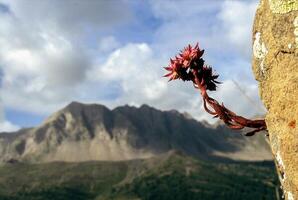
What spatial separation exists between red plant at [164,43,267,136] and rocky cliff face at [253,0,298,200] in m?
0.39

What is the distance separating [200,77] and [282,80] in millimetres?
1052

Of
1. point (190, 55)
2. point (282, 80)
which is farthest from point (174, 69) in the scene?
point (282, 80)

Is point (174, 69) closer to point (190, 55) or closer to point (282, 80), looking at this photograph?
point (190, 55)

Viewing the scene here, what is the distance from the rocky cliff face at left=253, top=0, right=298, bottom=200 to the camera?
20.1ft

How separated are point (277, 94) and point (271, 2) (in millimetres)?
1242

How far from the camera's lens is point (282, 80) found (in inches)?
248

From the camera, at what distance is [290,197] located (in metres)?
6.36

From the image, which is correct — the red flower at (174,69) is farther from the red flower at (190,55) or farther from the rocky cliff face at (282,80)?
the rocky cliff face at (282,80)

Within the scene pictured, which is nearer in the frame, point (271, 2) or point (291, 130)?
point (291, 130)

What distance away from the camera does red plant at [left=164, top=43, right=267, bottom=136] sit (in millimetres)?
6469

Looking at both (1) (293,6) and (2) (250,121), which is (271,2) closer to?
(1) (293,6)

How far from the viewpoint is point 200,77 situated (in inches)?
264

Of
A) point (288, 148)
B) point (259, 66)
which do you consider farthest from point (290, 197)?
point (259, 66)

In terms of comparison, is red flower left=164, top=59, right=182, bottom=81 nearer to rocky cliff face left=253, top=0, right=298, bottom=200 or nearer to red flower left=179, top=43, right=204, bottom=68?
red flower left=179, top=43, right=204, bottom=68
